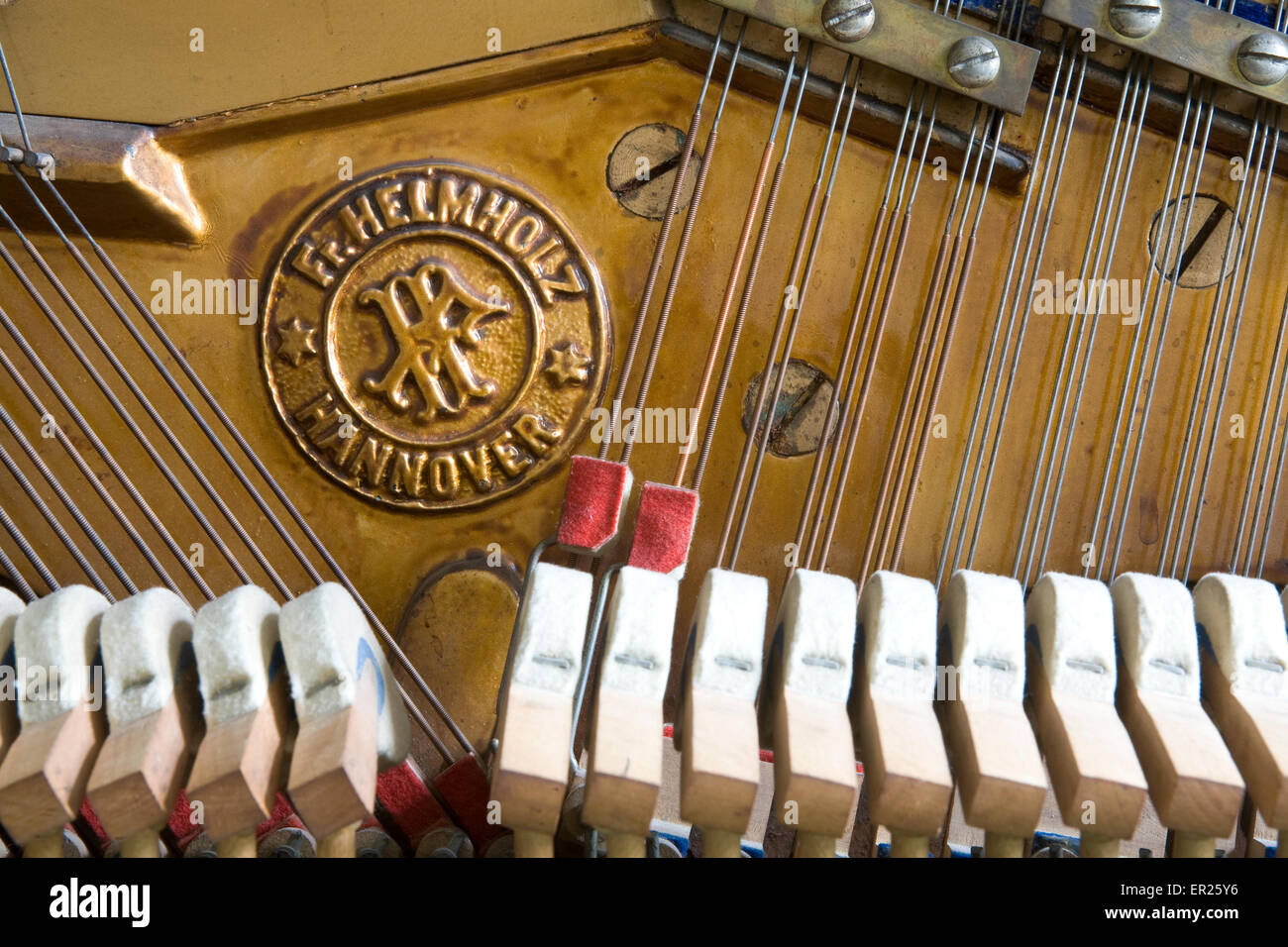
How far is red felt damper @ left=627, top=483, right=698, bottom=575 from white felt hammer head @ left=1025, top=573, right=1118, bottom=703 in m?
0.46

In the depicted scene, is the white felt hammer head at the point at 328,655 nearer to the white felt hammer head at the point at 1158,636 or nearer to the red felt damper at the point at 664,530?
the red felt damper at the point at 664,530

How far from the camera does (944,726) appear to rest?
1.53 m

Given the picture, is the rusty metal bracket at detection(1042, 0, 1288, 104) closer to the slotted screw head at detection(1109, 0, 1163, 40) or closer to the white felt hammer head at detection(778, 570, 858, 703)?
the slotted screw head at detection(1109, 0, 1163, 40)

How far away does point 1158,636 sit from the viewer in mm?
1500

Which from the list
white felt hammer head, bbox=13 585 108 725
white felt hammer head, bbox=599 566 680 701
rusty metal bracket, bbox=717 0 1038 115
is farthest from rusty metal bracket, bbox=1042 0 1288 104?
white felt hammer head, bbox=13 585 108 725

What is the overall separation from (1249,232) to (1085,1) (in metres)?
0.43

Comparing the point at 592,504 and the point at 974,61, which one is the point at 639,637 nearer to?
the point at 592,504

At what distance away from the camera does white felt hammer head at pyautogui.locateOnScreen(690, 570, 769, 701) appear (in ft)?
4.83

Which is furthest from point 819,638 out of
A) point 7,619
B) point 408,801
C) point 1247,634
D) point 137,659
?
point 7,619

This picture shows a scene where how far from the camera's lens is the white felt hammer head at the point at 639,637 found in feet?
4.82

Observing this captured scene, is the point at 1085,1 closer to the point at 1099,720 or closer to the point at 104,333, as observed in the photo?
the point at 1099,720

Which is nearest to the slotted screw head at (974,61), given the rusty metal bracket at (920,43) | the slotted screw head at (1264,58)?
the rusty metal bracket at (920,43)

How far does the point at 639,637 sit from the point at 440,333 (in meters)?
0.68
